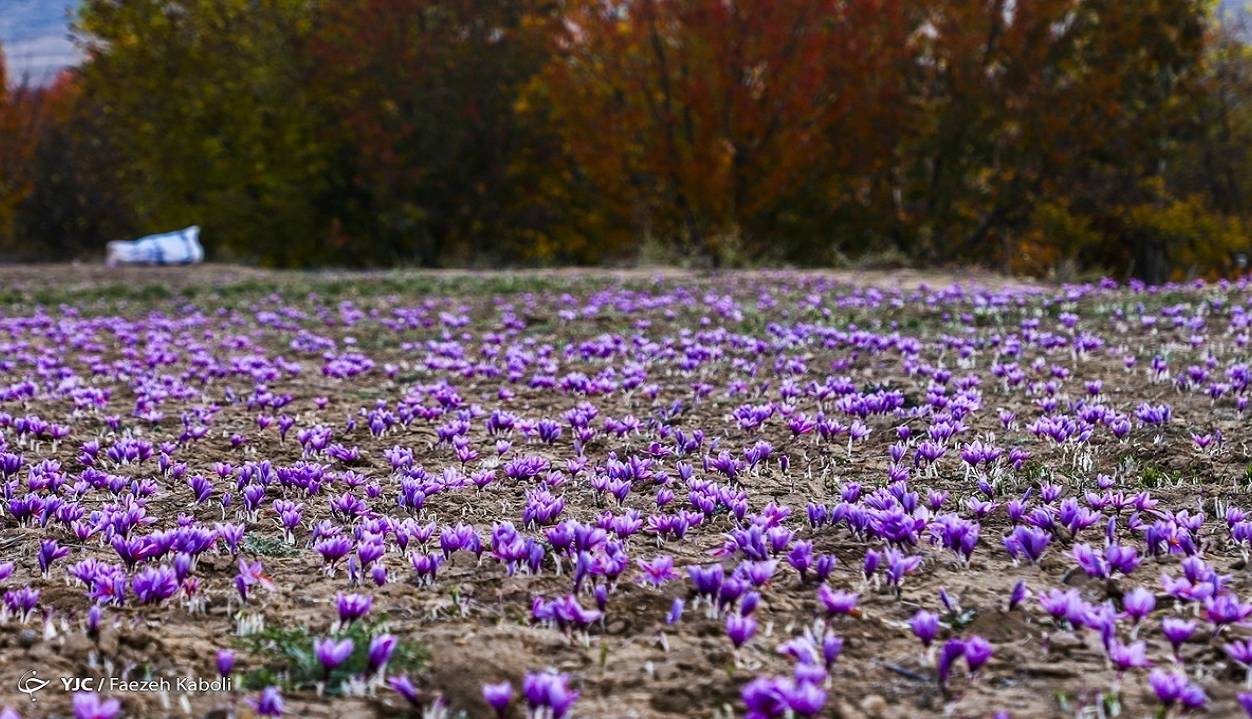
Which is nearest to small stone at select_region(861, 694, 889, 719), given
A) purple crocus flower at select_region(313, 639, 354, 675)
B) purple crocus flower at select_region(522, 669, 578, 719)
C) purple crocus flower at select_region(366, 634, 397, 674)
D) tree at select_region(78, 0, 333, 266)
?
purple crocus flower at select_region(522, 669, 578, 719)

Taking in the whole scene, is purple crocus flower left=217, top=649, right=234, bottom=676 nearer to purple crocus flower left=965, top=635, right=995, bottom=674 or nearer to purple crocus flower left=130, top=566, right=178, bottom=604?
purple crocus flower left=130, top=566, right=178, bottom=604

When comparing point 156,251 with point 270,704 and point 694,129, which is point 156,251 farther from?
point 270,704

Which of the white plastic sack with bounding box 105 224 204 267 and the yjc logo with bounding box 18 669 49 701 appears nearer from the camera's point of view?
the yjc logo with bounding box 18 669 49 701

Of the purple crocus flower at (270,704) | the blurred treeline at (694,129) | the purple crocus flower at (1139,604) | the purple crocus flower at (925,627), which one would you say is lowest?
the purple crocus flower at (270,704)

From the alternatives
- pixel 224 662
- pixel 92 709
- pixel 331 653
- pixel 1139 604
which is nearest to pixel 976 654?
pixel 1139 604

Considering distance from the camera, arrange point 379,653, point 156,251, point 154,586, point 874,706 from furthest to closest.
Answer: point 156,251, point 154,586, point 379,653, point 874,706

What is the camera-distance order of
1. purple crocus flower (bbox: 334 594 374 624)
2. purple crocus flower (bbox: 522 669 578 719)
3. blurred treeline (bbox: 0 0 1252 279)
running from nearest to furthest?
1. purple crocus flower (bbox: 522 669 578 719)
2. purple crocus flower (bbox: 334 594 374 624)
3. blurred treeline (bbox: 0 0 1252 279)

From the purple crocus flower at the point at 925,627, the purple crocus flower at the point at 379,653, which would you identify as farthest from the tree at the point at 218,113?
the purple crocus flower at the point at 925,627

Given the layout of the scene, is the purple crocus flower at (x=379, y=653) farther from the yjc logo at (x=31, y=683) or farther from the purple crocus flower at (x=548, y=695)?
Answer: the yjc logo at (x=31, y=683)
